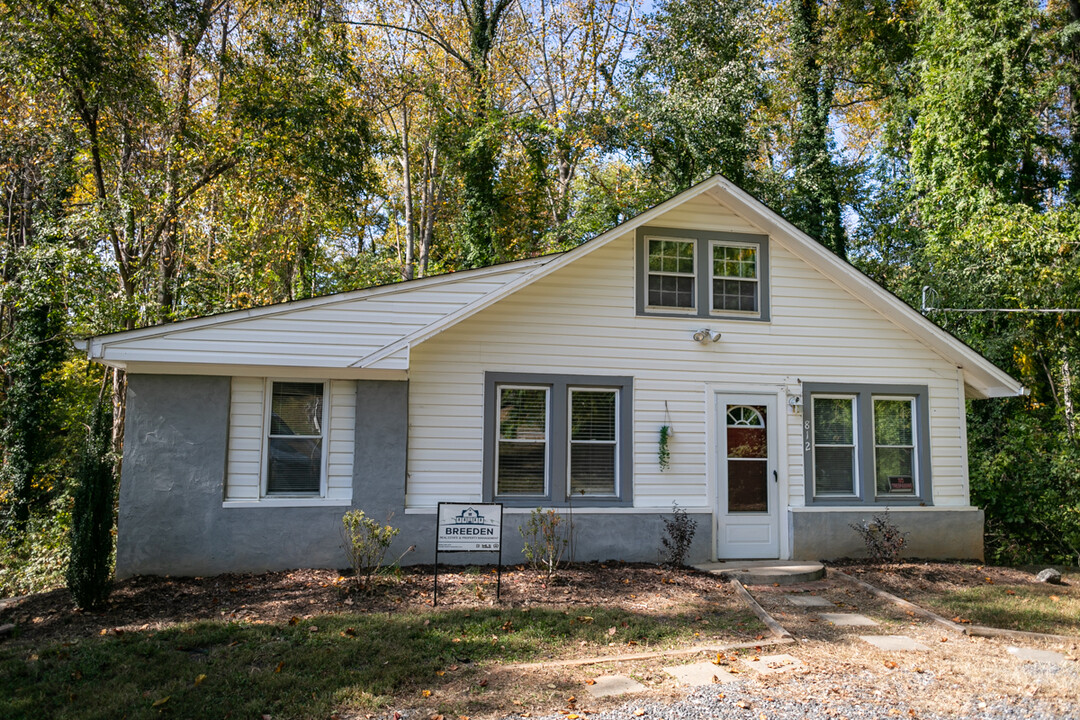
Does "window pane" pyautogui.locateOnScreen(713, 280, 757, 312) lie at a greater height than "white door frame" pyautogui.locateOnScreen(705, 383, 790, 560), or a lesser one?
greater

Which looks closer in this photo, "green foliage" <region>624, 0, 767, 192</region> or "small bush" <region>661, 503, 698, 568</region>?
"small bush" <region>661, 503, 698, 568</region>

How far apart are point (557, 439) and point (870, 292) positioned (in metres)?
4.96

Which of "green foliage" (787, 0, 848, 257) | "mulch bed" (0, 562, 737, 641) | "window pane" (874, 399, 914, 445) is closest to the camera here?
"mulch bed" (0, 562, 737, 641)

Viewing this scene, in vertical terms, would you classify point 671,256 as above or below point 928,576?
above

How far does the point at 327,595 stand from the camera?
729cm

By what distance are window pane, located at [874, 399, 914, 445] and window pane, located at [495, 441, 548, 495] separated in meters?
5.01

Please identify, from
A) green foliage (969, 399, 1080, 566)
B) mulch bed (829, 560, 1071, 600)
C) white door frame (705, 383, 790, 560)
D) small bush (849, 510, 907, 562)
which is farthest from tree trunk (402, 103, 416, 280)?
green foliage (969, 399, 1080, 566)

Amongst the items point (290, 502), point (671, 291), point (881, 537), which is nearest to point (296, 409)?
point (290, 502)

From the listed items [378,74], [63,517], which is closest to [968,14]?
[378,74]

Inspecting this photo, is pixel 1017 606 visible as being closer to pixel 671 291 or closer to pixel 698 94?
pixel 671 291

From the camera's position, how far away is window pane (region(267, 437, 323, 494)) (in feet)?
28.1

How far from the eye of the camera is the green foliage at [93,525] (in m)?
6.83

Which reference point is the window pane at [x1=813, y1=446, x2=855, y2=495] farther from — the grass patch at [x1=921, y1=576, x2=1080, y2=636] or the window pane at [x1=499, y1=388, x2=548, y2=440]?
the window pane at [x1=499, y1=388, x2=548, y2=440]

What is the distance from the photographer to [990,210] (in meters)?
12.9
